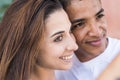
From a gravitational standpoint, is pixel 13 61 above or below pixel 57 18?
below

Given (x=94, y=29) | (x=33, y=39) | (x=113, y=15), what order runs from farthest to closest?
(x=113, y=15)
(x=94, y=29)
(x=33, y=39)

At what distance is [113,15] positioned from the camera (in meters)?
2.21

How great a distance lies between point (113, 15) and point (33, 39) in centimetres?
88

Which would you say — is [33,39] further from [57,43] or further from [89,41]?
[89,41]

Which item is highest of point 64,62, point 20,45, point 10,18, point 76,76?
point 10,18

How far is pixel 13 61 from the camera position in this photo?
1528mm

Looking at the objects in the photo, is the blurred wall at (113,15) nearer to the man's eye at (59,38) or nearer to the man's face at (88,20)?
the man's face at (88,20)

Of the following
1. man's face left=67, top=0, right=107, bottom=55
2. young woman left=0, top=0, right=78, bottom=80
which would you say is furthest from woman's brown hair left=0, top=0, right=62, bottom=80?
man's face left=67, top=0, right=107, bottom=55

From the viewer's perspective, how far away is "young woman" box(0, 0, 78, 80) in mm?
1463

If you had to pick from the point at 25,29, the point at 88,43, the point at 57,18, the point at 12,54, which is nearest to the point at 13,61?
the point at 12,54

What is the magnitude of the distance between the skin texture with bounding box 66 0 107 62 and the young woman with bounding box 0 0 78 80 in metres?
0.10

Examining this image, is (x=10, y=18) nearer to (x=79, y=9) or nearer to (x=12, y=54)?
(x=12, y=54)

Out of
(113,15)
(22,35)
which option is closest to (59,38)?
(22,35)

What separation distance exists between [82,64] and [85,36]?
8.9 inches
